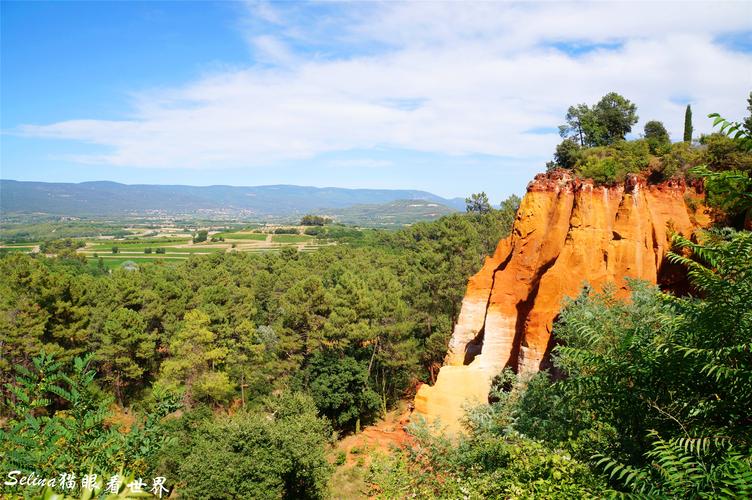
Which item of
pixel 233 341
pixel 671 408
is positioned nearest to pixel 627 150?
pixel 671 408

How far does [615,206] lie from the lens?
19.8 metres

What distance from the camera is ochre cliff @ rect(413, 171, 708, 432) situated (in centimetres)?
1825

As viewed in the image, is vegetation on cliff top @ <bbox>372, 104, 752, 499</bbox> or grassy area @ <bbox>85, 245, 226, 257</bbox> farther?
grassy area @ <bbox>85, 245, 226, 257</bbox>

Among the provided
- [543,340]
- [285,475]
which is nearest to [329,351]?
[285,475]

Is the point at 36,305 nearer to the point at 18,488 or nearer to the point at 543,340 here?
the point at 18,488

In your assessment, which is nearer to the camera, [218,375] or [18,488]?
[18,488]

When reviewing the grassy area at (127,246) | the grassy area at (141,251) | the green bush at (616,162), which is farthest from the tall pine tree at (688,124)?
the grassy area at (127,246)

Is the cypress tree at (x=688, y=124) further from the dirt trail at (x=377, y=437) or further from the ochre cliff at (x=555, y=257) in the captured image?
the dirt trail at (x=377, y=437)

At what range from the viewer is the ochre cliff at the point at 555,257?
59.9 ft

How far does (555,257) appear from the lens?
2044 cm

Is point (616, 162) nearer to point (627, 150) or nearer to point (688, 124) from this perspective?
point (627, 150)

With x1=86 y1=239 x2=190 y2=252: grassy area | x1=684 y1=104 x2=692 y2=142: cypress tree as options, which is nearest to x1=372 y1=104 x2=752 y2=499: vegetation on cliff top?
x1=684 y1=104 x2=692 y2=142: cypress tree

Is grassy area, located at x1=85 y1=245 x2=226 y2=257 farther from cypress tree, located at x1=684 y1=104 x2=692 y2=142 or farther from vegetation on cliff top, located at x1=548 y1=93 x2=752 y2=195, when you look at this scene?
cypress tree, located at x1=684 y1=104 x2=692 y2=142

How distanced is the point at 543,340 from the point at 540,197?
7519 millimetres
